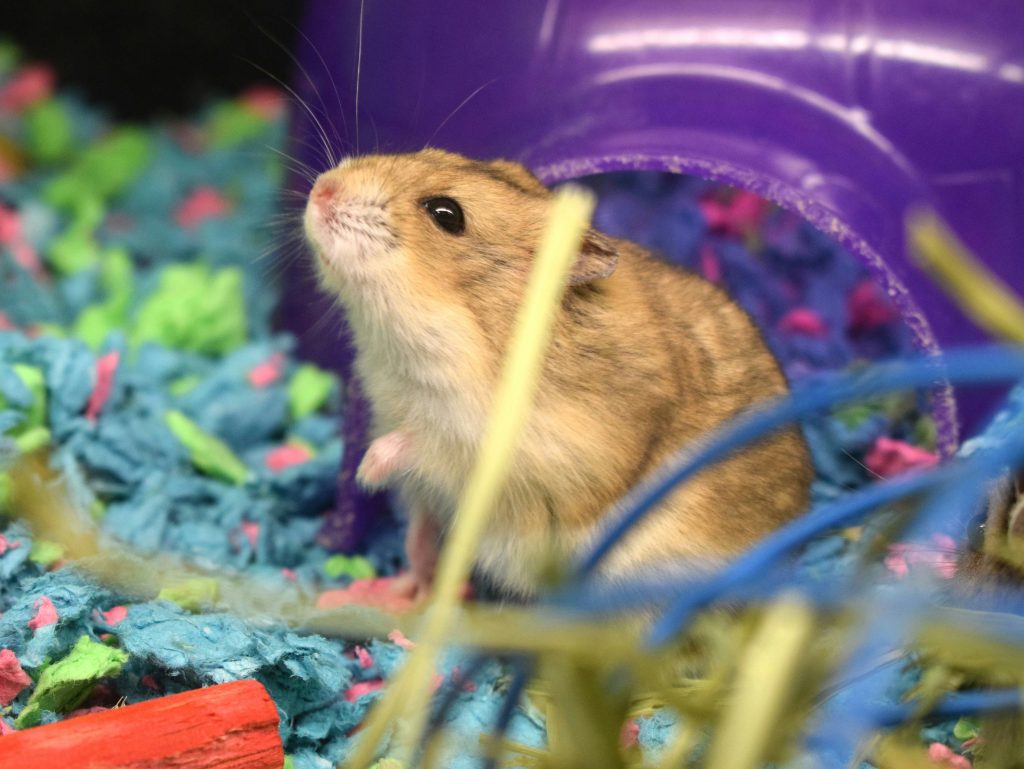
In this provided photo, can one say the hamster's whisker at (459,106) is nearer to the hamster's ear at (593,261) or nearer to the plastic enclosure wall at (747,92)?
the plastic enclosure wall at (747,92)

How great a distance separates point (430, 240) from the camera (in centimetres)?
Result: 200

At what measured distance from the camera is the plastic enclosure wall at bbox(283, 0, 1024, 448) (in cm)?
240

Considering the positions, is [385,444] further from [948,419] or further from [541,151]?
[948,419]

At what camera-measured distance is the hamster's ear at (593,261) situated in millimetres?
2004

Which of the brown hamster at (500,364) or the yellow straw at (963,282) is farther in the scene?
the brown hamster at (500,364)

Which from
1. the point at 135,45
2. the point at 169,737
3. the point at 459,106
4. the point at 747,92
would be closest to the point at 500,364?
the point at 459,106

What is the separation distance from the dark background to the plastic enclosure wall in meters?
1.79

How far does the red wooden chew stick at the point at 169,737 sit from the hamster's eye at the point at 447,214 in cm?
83

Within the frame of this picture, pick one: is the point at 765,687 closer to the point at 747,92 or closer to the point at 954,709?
the point at 954,709

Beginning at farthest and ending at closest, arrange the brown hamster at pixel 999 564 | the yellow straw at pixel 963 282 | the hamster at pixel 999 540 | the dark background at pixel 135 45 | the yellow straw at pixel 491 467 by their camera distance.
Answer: the dark background at pixel 135 45
the hamster at pixel 999 540
the brown hamster at pixel 999 564
the yellow straw at pixel 491 467
the yellow straw at pixel 963 282

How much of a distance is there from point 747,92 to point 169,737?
1708 millimetres

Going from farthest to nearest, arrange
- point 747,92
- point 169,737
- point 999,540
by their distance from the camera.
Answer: point 747,92
point 999,540
point 169,737

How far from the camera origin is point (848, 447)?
2875 millimetres

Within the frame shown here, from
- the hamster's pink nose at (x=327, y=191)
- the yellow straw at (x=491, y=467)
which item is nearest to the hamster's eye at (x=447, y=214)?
the hamster's pink nose at (x=327, y=191)
